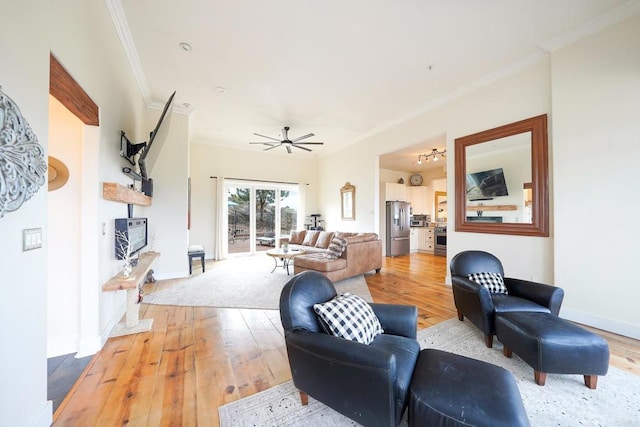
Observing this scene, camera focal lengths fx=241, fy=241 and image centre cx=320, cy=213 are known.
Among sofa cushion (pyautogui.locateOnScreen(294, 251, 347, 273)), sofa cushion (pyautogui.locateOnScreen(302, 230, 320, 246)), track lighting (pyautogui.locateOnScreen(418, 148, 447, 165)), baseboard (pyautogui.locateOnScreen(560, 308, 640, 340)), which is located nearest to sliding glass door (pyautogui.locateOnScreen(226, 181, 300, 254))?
sofa cushion (pyautogui.locateOnScreen(302, 230, 320, 246))

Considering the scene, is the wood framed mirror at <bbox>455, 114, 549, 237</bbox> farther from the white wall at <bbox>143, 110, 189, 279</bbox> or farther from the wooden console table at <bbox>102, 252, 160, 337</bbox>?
the white wall at <bbox>143, 110, 189, 279</bbox>

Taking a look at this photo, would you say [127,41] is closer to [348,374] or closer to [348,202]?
[348,374]

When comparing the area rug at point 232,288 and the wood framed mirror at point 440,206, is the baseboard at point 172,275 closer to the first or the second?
the area rug at point 232,288

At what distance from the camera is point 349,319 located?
1.51m

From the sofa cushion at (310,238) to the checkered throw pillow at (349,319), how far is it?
16.8 feet

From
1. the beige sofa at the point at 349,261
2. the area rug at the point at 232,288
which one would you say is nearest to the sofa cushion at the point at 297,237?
the area rug at the point at 232,288

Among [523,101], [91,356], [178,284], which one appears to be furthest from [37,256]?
[523,101]

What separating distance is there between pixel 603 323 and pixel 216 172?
7736mm

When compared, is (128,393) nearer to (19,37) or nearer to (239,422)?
(239,422)

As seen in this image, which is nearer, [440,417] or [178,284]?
[440,417]

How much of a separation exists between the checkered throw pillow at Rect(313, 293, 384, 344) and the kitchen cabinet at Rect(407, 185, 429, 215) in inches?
296

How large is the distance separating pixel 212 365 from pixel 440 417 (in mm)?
1750

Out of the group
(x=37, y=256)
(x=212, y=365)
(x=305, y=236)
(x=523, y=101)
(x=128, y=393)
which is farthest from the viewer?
(x=305, y=236)

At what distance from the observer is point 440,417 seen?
1.07 meters
